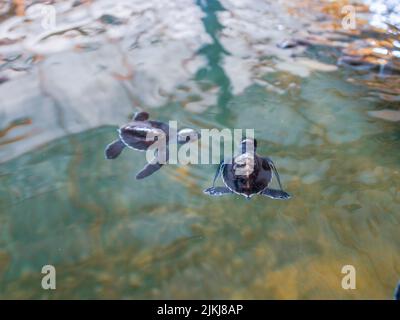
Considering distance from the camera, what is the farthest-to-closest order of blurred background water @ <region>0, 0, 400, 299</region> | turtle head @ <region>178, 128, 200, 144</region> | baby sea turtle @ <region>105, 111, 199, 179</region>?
turtle head @ <region>178, 128, 200, 144</region>, baby sea turtle @ <region>105, 111, 199, 179</region>, blurred background water @ <region>0, 0, 400, 299</region>

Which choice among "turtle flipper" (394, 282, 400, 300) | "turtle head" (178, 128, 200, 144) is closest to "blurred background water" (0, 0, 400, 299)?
"turtle flipper" (394, 282, 400, 300)

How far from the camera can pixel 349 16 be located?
6.66 meters

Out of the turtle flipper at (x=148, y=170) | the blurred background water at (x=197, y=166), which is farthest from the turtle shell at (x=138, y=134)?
the turtle flipper at (x=148, y=170)

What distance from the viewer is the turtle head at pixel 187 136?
151 inches

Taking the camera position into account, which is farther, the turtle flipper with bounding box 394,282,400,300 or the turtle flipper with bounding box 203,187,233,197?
the turtle flipper with bounding box 203,187,233,197

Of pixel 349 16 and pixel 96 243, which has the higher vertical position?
pixel 349 16

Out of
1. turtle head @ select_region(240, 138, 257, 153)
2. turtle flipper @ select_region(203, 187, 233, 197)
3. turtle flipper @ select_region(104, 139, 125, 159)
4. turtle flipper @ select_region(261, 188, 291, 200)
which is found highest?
turtle head @ select_region(240, 138, 257, 153)

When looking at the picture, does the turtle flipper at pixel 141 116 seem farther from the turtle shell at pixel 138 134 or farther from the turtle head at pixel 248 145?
the turtle head at pixel 248 145

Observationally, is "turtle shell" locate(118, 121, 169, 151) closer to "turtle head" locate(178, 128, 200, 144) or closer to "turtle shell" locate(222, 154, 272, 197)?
"turtle head" locate(178, 128, 200, 144)

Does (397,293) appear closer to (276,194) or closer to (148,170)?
(276,194)

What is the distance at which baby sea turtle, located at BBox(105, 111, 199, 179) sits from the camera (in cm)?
368

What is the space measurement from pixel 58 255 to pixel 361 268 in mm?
2334

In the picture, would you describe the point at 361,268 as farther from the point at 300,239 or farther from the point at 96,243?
the point at 96,243
